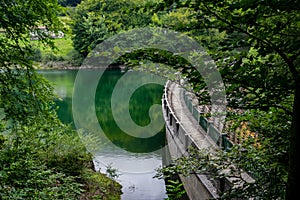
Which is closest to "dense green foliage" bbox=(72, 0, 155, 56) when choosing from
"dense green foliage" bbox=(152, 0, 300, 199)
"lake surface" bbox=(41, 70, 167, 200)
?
"dense green foliage" bbox=(152, 0, 300, 199)

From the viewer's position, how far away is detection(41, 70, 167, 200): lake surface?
38.3ft

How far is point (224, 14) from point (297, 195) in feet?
4.30

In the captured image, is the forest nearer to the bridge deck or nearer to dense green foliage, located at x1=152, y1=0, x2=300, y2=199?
dense green foliage, located at x1=152, y1=0, x2=300, y2=199

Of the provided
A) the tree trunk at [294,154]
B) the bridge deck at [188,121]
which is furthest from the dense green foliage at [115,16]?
the bridge deck at [188,121]

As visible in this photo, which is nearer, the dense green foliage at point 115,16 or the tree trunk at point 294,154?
the tree trunk at point 294,154

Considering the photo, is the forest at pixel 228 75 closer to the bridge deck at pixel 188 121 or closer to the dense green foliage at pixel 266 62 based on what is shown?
the dense green foliage at pixel 266 62

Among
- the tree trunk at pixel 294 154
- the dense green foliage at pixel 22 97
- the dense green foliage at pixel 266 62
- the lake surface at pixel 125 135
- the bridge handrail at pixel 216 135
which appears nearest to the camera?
the dense green foliage at pixel 266 62

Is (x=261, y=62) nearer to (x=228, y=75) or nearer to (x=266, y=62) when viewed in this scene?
(x=266, y=62)

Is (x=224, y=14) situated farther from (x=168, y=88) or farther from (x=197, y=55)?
(x=168, y=88)

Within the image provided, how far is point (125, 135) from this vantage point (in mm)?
17938

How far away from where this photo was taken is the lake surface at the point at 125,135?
38.3 ft

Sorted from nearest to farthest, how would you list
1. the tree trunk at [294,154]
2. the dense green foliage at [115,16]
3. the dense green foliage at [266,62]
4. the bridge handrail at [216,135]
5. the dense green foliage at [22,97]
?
the dense green foliage at [266,62] → the tree trunk at [294,154] → the dense green foliage at [115,16] → the dense green foliage at [22,97] → the bridge handrail at [216,135]

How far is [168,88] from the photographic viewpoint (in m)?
20.9

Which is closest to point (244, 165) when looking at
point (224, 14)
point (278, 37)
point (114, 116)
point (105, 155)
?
point (278, 37)
